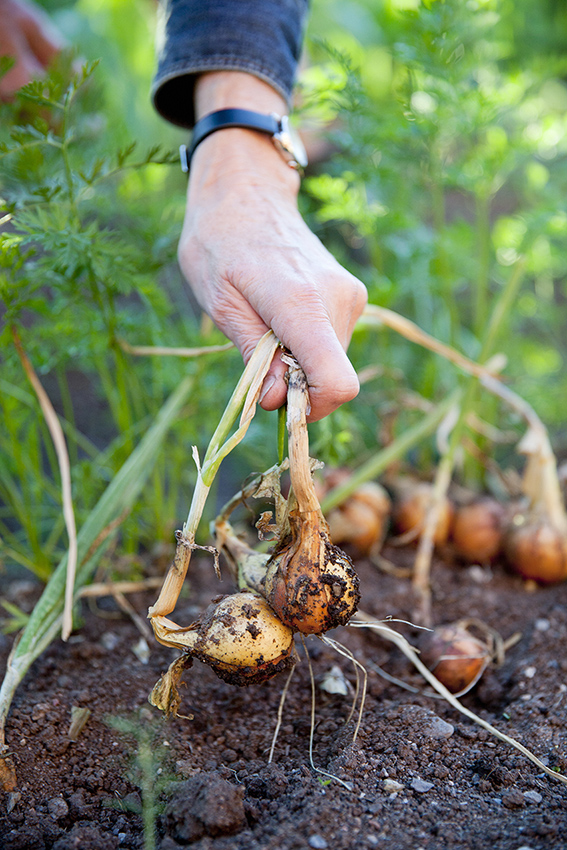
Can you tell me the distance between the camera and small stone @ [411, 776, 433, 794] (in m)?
0.82

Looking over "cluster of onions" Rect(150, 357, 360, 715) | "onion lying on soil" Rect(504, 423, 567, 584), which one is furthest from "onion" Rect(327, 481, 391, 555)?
"cluster of onions" Rect(150, 357, 360, 715)

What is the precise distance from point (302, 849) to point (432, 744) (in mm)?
296

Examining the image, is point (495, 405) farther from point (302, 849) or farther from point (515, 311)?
point (302, 849)

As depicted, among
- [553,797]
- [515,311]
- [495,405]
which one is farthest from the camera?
[515,311]

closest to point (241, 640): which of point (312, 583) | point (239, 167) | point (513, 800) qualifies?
point (312, 583)

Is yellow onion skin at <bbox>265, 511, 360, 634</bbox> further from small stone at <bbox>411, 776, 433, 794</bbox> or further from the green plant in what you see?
the green plant

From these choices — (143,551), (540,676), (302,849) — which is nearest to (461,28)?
(540,676)

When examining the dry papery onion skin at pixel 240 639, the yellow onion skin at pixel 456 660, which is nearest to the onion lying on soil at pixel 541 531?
the yellow onion skin at pixel 456 660

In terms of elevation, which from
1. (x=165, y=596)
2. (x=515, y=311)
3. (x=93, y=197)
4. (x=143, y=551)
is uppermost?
(x=93, y=197)

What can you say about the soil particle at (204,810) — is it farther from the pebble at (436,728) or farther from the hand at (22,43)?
the hand at (22,43)

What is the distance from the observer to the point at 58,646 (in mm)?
1214

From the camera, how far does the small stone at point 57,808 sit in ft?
2.62

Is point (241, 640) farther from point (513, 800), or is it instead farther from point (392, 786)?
point (513, 800)

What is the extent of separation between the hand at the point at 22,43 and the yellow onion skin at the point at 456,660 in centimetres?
171
